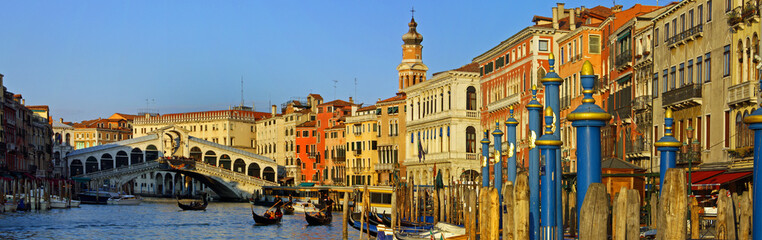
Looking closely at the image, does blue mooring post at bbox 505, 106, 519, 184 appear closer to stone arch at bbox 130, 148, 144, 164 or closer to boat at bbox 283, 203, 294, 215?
boat at bbox 283, 203, 294, 215

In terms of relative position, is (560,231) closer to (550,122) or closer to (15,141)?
(550,122)

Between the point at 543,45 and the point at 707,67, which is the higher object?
the point at 543,45

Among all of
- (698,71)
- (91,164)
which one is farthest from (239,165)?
(698,71)

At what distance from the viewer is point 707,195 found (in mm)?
20109

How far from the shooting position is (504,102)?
3716cm

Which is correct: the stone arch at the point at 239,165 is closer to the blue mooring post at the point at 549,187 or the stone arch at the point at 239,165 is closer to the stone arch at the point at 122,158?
the stone arch at the point at 122,158

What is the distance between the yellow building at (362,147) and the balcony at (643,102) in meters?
29.7

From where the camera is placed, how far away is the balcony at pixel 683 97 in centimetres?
2136

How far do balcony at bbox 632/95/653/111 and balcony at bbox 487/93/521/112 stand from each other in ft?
34.5

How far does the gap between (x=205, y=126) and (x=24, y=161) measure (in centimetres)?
2832

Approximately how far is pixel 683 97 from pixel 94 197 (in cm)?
3957

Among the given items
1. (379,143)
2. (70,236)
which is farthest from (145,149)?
(70,236)

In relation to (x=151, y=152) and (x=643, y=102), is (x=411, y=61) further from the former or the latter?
(x=643, y=102)

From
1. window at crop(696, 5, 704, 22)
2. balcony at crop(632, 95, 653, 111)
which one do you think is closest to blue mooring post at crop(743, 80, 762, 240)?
window at crop(696, 5, 704, 22)
